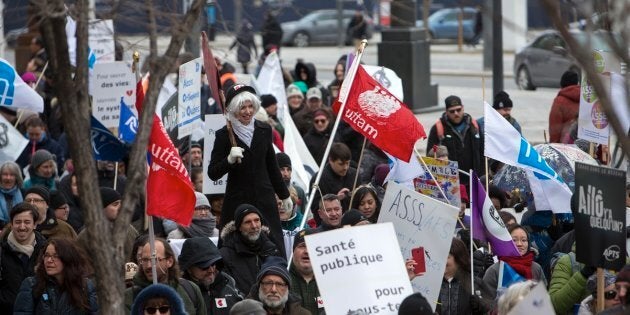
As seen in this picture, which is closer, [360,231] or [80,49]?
[80,49]

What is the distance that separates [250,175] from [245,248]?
0.91 meters

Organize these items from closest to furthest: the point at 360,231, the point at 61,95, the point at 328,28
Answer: the point at 61,95 < the point at 360,231 < the point at 328,28

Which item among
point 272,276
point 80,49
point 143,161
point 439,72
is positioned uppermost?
point 80,49

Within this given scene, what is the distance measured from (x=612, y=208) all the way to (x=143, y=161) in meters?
2.75

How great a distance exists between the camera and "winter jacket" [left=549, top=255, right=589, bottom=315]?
859 centimetres

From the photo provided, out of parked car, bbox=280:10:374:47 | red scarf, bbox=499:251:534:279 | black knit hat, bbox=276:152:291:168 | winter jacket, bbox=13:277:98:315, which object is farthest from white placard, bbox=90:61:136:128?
parked car, bbox=280:10:374:47

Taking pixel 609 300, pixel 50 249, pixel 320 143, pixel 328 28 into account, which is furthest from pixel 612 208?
pixel 328 28

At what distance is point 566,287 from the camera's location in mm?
8672

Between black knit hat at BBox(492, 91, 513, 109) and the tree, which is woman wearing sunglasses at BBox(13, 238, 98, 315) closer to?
the tree

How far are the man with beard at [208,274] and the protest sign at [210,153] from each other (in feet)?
7.32

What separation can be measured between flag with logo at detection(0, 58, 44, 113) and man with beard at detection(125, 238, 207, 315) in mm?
4806

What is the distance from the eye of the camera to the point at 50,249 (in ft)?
28.2

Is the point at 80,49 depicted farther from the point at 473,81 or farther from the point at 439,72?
the point at 439,72

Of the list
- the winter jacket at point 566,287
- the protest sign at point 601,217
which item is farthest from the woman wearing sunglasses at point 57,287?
the protest sign at point 601,217
